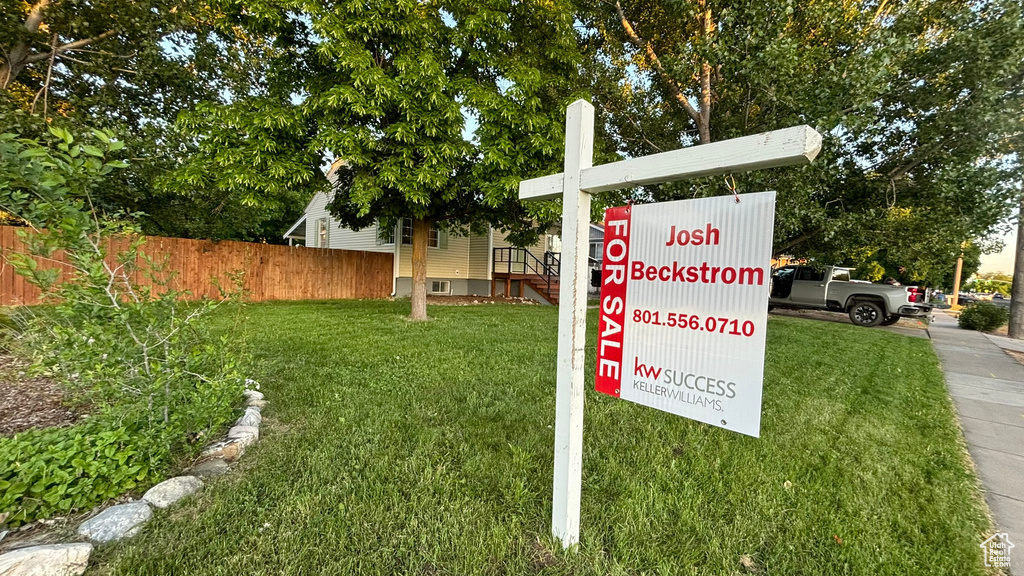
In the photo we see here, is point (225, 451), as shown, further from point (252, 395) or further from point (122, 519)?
point (252, 395)

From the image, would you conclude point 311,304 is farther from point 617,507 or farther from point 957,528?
point 957,528

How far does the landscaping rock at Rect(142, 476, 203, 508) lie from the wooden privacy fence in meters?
7.95

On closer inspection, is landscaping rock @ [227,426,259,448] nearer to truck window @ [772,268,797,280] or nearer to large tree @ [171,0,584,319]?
large tree @ [171,0,584,319]

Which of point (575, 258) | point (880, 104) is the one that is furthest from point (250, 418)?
point (880, 104)

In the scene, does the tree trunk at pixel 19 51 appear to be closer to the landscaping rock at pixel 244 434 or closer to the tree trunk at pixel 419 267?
the tree trunk at pixel 419 267

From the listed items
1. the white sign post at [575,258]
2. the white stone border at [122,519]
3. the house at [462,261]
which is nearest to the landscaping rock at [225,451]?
the white stone border at [122,519]

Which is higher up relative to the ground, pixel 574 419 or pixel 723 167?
pixel 723 167

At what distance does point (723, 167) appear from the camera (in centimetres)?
131

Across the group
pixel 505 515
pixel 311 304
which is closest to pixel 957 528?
pixel 505 515

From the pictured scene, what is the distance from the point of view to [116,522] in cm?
170

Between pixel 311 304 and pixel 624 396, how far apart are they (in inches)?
418

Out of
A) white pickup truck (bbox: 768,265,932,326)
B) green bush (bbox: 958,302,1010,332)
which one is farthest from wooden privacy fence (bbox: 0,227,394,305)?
green bush (bbox: 958,302,1010,332)

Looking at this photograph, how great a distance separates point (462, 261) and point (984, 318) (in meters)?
16.1

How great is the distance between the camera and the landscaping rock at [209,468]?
214cm
